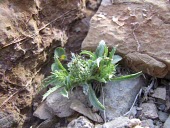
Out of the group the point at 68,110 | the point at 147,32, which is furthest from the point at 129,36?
the point at 68,110

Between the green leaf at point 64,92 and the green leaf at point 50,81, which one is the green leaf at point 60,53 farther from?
the green leaf at point 64,92

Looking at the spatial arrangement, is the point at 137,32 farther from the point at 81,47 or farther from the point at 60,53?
the point at 60,53

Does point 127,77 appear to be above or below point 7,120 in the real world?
above

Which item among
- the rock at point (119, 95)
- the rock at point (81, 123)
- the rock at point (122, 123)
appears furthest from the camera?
the rock at point (119, 95)

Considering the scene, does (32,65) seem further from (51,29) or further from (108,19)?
(108,19)

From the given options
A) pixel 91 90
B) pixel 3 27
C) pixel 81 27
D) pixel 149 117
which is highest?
pixel 3 27

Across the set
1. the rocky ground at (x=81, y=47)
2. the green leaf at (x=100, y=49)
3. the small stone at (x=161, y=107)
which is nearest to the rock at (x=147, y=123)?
the rocky ground at (x=81, y=47)

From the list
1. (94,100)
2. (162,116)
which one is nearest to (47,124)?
(94,100)
